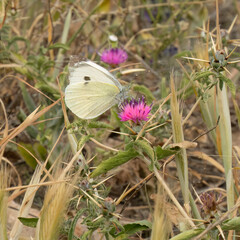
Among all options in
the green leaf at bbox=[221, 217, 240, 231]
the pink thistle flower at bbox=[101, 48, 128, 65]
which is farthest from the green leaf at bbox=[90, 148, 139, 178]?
the pink thistle flower at bbox=[101, 48, 128, 65]

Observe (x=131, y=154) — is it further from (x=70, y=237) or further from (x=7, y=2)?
(x=7, y=2)

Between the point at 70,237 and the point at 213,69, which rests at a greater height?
the point at 213,69

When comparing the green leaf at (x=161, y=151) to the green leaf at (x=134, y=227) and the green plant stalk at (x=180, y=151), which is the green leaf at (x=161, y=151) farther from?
the green leaf at (x=134, y=227)

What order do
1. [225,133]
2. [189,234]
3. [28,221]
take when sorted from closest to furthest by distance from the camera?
1. [189,234]
2. [28,221]
3. [225,133]

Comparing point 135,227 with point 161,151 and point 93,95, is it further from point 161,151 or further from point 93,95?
point 93,95

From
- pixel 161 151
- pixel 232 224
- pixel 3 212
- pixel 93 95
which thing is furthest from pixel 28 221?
pixel 93 95

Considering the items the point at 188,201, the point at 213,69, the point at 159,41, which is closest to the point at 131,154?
the point at 188,201
